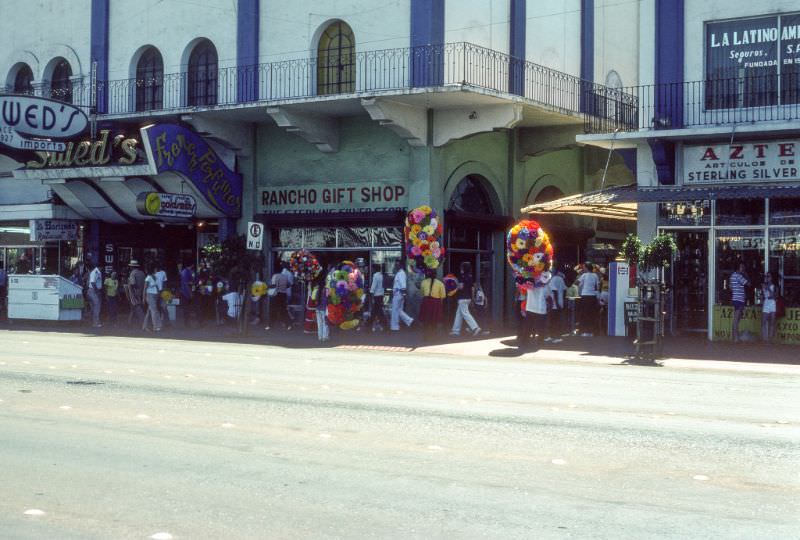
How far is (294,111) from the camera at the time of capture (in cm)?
2664

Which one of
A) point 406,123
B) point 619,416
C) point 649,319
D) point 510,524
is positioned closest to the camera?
point 510,524

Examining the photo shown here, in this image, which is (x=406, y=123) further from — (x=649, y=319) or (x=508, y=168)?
(x=649, y=319)

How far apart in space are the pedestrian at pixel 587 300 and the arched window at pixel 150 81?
13159mm

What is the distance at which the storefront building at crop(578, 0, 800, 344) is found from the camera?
2200cm

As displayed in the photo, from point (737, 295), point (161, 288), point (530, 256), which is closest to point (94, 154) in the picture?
point (161, 288)

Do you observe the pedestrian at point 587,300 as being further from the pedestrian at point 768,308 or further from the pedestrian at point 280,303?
the pedestrian at point 280,303

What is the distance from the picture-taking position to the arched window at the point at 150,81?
30.2m

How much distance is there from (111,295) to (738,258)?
1576 cm

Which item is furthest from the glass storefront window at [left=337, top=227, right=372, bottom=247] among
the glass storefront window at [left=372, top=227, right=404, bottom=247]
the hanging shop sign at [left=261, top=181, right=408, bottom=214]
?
the hanging shop sign at [left=261, top=181, right=408, bottom=214]

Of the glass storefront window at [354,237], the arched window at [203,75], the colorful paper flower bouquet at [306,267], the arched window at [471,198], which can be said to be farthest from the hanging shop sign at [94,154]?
the arched window at [471,198]

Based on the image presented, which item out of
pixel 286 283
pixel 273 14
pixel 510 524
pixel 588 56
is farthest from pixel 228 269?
pixel 510 524

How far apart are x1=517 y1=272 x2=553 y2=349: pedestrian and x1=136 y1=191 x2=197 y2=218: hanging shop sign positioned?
10814 mm

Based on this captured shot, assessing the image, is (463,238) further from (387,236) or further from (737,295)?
(737,295)

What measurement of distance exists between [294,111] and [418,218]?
509 centimetres
